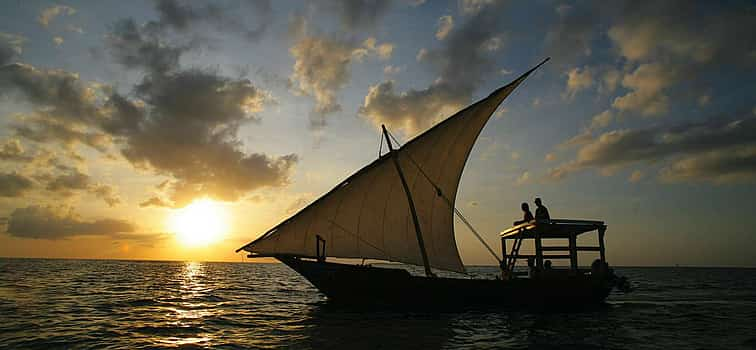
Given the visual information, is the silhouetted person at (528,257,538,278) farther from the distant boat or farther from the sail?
the sail

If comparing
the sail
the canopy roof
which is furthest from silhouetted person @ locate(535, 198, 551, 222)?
the sail

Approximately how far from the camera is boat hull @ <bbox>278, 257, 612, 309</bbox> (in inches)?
810

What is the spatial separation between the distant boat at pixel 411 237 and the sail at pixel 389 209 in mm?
44

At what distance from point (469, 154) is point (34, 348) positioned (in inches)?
704

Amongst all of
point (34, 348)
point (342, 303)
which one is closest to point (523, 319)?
point (342, 303)

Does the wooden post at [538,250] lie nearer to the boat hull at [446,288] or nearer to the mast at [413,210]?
the boat hull at [446,288]

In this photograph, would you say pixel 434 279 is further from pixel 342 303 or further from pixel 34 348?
pixel 34 348

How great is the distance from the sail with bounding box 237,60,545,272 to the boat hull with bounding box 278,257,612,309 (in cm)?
96

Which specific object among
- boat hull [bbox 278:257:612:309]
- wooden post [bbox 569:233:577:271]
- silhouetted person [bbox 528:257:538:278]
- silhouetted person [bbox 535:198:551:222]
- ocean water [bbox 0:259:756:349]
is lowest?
ocean water [bbox 0:259:756:349]

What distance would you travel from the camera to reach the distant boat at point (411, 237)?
20672mm

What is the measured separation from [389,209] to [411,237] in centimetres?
171

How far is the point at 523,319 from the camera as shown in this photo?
1927 cm

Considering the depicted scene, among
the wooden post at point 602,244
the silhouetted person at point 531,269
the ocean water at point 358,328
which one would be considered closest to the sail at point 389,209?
the ocean water at point 358,328

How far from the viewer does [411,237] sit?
70.8ft
